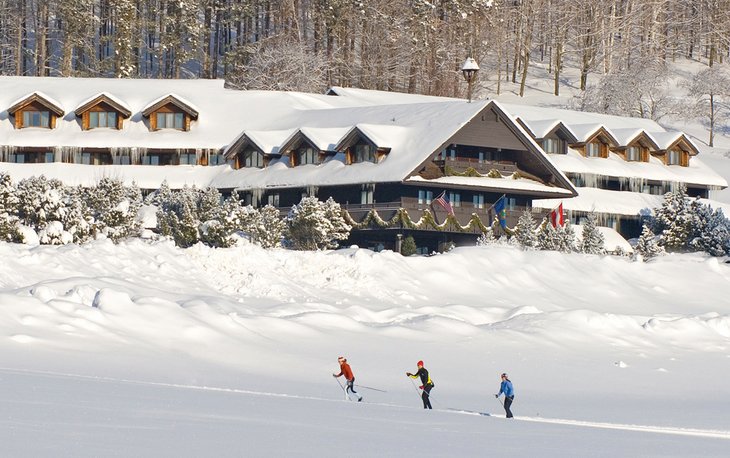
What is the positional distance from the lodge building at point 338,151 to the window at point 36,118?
0.07m

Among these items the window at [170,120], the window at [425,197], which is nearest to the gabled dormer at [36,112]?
the window at [170,120]

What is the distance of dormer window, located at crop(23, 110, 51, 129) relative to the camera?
63594mm

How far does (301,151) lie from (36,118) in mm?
13283

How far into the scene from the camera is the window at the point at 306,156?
60.3 metres

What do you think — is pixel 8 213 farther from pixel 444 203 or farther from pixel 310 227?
pixel 444 203

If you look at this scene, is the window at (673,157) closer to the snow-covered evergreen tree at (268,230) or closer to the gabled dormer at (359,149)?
the gabled dormer at (359,149)

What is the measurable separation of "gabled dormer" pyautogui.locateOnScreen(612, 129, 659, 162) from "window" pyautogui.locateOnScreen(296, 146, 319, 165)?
17604 millimetres

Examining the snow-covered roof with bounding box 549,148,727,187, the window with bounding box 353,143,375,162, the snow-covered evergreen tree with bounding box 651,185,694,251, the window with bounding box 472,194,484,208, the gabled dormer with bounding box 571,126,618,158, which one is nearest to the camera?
the window with bounding box 353,143,375,162

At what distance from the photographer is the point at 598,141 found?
68.9m

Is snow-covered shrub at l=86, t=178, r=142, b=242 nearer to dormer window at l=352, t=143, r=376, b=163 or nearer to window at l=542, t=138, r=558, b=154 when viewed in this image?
dormer window at l=352, t=143, r=376, b=163

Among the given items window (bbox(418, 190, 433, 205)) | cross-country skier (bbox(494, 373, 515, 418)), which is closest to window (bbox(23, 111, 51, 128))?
window (bbox(418, 190, 433, 205))

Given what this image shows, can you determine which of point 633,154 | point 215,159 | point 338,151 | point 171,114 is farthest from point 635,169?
point 171,114

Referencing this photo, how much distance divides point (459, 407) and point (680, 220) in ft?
128

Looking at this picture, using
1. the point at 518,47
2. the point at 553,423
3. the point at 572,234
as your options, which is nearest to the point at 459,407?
the point at 553,423
